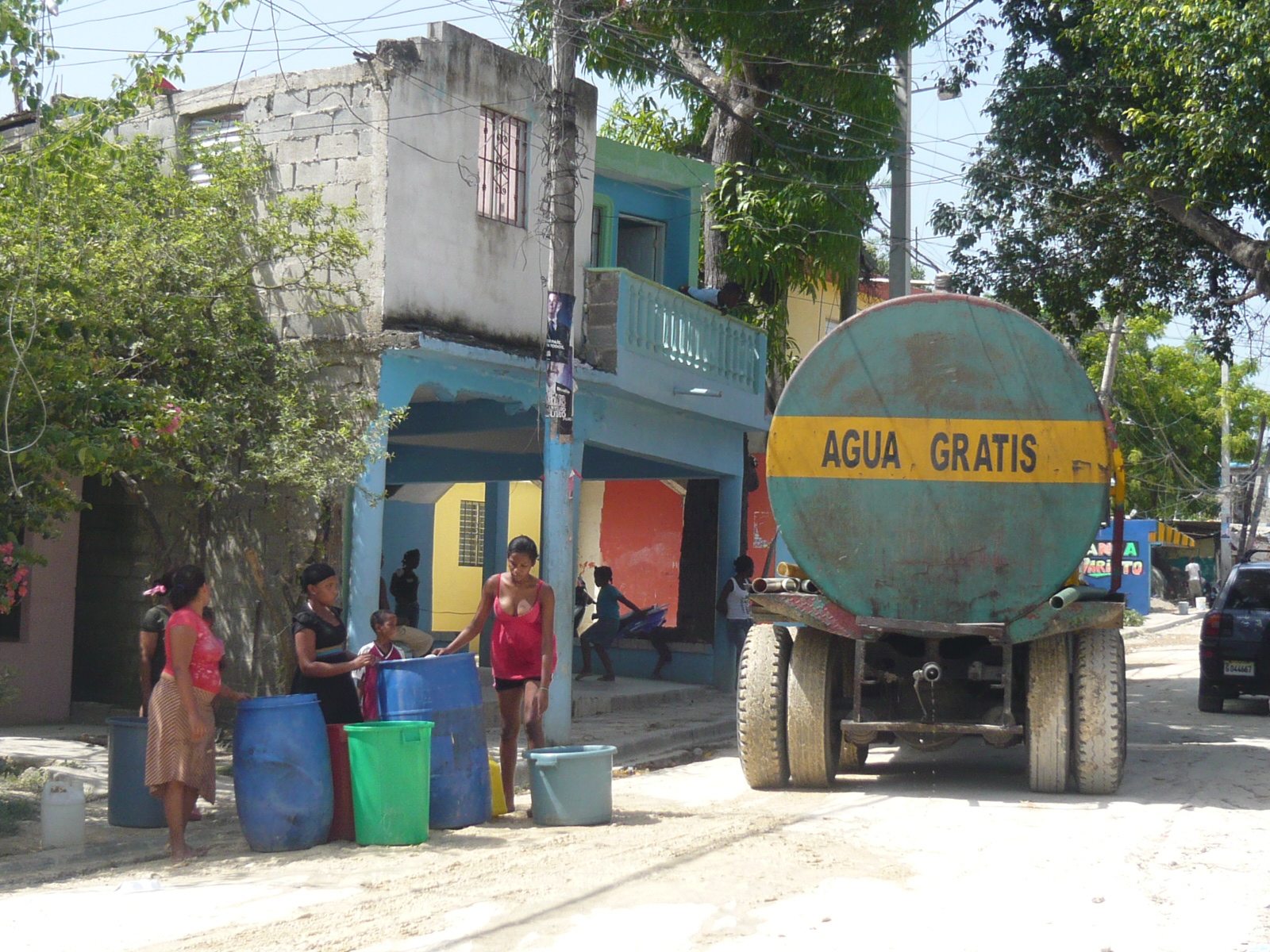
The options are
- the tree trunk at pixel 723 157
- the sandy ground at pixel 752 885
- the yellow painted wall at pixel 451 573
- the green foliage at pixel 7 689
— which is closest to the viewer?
the sandy ground at pixel 752 885

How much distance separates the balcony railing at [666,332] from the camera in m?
13.4

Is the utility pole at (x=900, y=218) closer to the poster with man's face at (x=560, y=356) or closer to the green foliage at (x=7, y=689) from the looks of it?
the poster with man's face at (x=560, y=356)

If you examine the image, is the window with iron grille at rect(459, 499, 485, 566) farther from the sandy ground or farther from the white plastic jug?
the white plastic jug

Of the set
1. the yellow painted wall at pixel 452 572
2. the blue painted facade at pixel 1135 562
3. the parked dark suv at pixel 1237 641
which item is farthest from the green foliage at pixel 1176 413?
the parked dark suv at pixel 1237 641

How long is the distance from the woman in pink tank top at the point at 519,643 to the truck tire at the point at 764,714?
1.43 meters

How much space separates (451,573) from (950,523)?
13948 millimetres

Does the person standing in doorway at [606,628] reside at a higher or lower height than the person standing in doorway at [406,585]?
lower

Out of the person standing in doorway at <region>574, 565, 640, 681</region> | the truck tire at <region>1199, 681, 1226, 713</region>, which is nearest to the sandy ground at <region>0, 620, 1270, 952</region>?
the person standing in doorway at <region>574, 565, 640, 681</region>

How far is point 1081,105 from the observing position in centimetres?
1669

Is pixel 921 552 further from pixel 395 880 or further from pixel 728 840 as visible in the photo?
pixel 395 880

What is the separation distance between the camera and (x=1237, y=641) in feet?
50.0

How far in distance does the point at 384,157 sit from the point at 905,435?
476 centimetres

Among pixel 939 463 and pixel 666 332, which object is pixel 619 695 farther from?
pixel 939 463

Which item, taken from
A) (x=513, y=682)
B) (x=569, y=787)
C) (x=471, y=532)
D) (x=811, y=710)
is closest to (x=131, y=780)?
(x=513, y=682)
